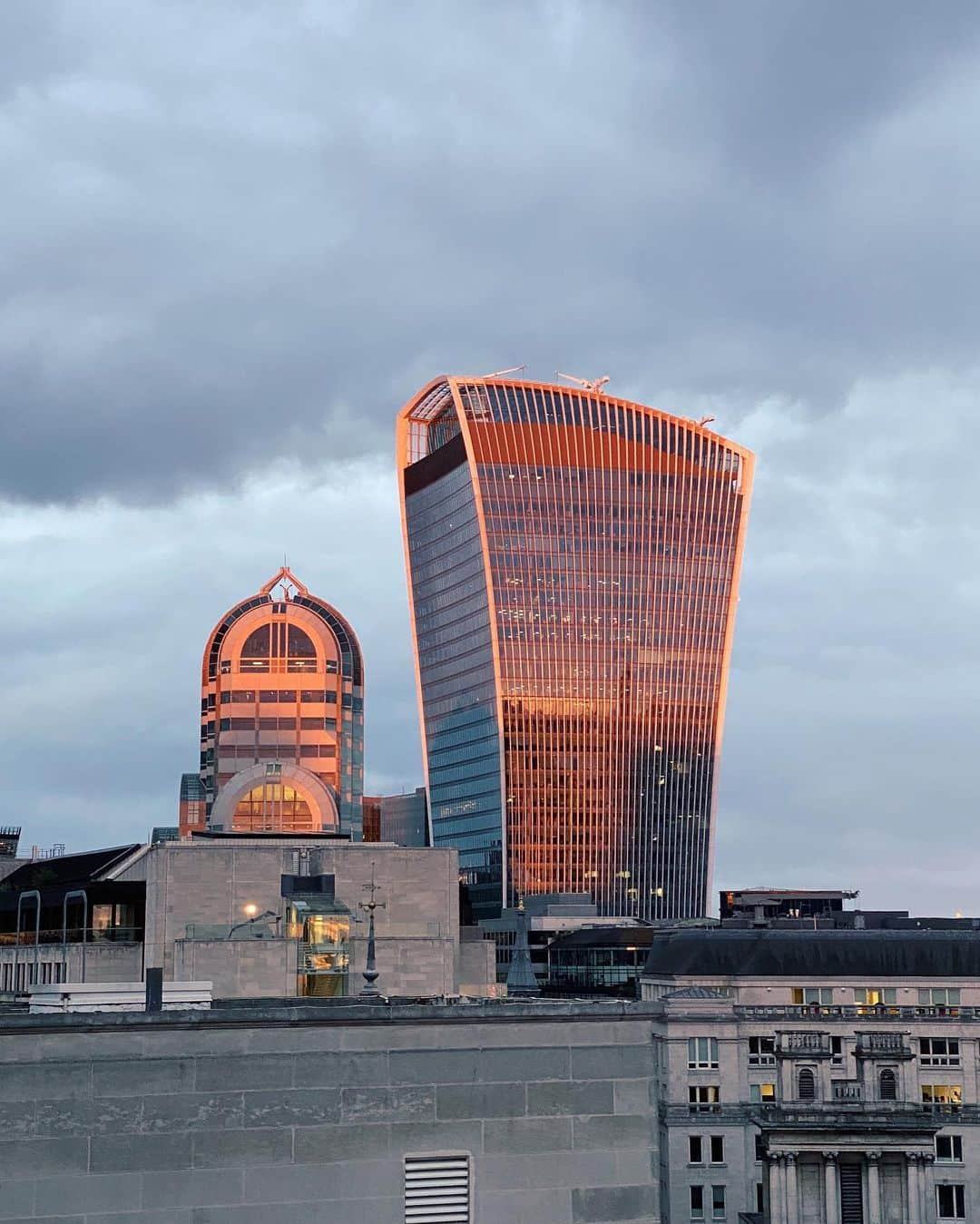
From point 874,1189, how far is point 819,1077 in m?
9.48

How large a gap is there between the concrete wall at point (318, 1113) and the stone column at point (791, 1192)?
284ft

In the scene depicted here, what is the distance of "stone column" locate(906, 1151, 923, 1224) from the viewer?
100m

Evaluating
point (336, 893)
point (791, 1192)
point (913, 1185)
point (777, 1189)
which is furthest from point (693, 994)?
point (336, 893)

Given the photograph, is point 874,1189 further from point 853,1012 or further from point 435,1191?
point 435,1191

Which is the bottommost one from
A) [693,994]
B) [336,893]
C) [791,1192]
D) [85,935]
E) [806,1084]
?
[791,1192]

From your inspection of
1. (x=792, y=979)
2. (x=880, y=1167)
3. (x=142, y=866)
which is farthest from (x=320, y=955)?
(x=880, y=1167)

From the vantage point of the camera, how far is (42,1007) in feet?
82.3

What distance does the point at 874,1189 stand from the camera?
334 feet

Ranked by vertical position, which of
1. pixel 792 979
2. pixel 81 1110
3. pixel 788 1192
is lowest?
pixel 788 1192

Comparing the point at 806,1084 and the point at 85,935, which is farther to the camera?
the point at 85,935

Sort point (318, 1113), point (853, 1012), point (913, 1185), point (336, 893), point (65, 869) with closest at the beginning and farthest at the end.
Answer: point (318, 1113), point (913, 1185), point (853, 1012), point (336, 893), point (65, 869)

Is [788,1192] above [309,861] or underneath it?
underneath

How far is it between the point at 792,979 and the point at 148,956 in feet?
175

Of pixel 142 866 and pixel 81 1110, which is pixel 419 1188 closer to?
pixel 81 1110
